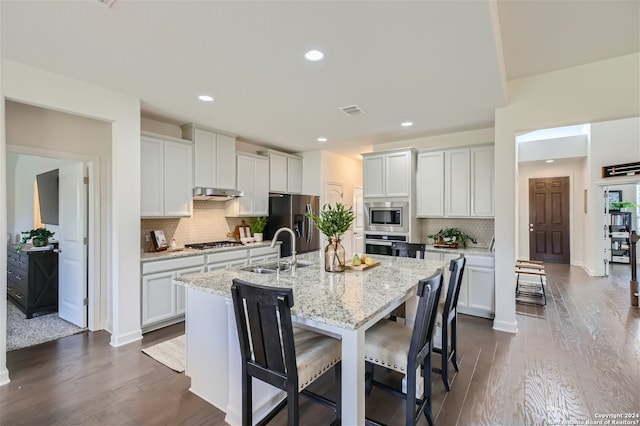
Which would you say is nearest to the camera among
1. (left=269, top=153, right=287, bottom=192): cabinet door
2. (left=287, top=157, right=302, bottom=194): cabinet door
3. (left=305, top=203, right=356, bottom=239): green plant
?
(left=305, top=203, right=356, bottom=239): green plant

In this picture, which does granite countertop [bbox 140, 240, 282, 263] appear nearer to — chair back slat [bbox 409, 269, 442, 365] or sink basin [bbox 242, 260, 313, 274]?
sink basin [bbox 242, 260, 313, 274]

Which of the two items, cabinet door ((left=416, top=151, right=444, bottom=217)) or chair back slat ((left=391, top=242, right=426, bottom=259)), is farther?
cabinet door ((left=416, top=151, right=444, bottom=217))

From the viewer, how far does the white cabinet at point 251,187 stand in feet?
15.9

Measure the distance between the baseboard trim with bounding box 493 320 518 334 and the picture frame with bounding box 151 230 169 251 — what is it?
14.0 feet

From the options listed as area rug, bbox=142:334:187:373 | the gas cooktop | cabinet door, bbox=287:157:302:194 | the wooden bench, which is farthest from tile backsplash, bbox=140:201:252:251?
the wooden bench

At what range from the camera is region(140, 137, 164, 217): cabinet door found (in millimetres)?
3586

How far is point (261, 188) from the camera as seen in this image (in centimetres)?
516

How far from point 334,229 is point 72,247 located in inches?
133

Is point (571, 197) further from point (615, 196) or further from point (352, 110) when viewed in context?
point (352, 110)

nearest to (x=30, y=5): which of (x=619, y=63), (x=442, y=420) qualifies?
(x=442, y=420)

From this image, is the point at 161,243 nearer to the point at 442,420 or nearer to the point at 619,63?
the point at 442,420

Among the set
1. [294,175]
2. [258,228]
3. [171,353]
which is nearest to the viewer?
[171,353]

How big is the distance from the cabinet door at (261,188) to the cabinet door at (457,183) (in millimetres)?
2933

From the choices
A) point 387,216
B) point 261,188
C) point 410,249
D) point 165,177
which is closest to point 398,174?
point 387,216
